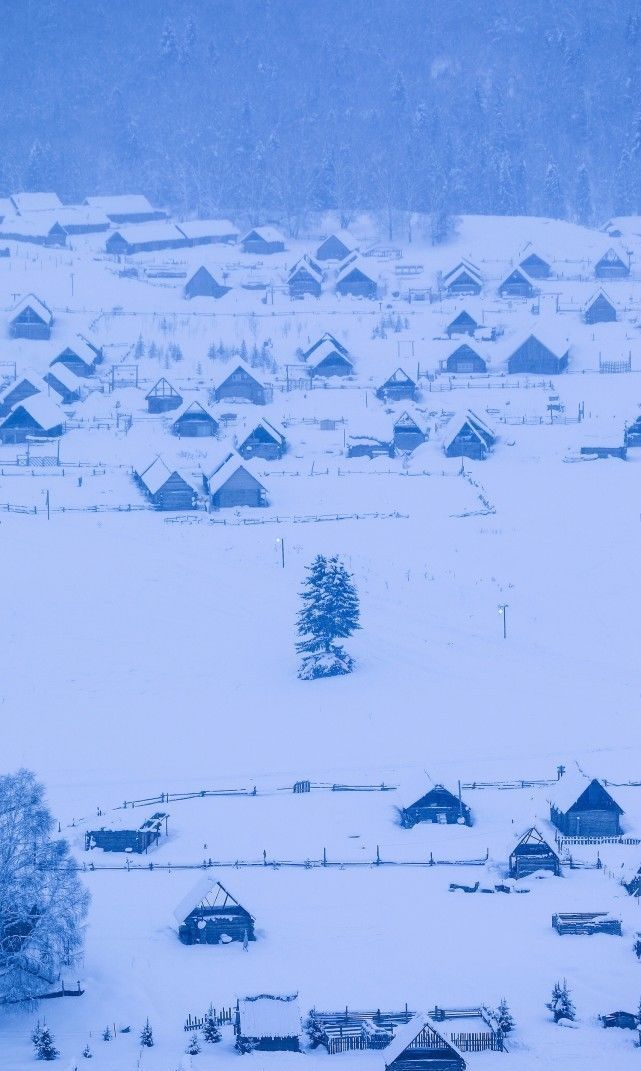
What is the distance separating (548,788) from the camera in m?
37.0

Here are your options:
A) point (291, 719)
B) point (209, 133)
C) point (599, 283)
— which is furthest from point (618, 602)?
point (209, 133)

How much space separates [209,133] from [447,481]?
6096 centimetres

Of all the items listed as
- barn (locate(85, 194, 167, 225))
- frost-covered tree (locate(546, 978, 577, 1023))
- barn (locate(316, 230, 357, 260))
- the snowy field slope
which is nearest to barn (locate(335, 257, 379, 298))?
barn (locate(316, 230, 357, 260))

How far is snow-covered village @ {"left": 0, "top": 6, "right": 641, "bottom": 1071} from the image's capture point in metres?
27.8

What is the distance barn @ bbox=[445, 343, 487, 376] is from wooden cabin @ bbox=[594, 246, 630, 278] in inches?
638

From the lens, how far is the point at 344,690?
143 feet

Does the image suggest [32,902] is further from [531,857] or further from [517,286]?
[517,286]

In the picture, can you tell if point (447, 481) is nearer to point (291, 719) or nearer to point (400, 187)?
point (291, 719)

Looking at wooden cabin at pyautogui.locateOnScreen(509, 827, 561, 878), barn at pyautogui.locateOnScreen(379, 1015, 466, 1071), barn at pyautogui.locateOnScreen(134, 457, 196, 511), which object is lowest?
barn at pyautogui.locateOnScreen(379, 1015, 466, 1071)

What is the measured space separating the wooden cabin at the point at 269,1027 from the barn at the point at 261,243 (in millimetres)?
69421

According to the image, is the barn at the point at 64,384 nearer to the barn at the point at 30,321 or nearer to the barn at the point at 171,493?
the barn at the point at 30,321

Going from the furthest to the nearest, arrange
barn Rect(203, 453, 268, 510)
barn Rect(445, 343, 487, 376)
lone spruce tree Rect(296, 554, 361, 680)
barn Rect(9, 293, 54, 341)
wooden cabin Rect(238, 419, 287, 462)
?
barn Rect(9, 293, 54, 341), barn Rect(445, 343, 487, 376), wooden cabin Rect(238, 419, 287, 462), barn Rect(203, 453, 268, 510), lone spruce tree Rect(296, 554, 361, 680)

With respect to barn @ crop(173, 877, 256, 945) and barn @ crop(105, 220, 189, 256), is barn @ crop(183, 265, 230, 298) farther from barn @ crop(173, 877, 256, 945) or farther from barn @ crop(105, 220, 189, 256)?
barn @ crop(173, 877, 256, 945)

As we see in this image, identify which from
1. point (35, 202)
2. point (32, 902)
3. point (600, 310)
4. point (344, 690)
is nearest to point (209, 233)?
point (35, 202)
